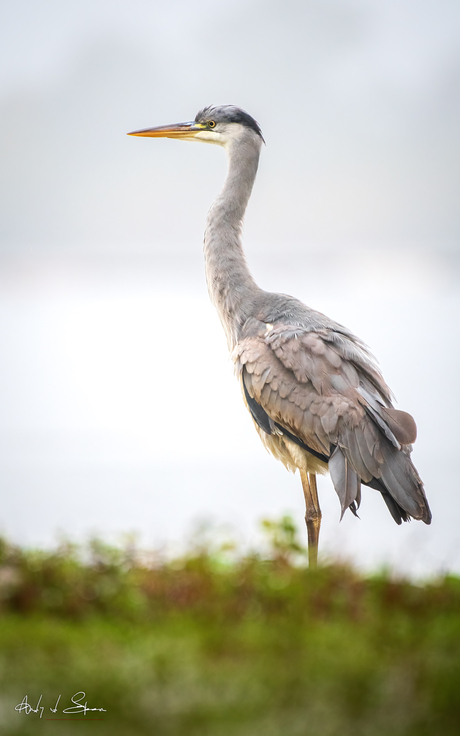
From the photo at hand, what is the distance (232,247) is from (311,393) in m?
1.60

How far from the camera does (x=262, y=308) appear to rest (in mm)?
4973

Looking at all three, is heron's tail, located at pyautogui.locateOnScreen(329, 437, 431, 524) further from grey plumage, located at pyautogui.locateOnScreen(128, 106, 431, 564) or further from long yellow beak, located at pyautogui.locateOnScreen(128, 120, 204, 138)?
long yellow beak, located at pyautogui.locateOnScreen(128, 120, 204, 138)

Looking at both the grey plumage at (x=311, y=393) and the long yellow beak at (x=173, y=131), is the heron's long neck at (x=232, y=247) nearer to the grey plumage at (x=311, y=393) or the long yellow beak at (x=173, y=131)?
the grey plumage at (x=311, y=393)

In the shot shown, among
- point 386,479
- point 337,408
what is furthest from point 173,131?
point 386,479

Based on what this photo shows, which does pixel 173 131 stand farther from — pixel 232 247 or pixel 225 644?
pixel 225 644

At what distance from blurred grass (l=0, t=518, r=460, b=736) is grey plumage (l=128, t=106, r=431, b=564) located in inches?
33.6

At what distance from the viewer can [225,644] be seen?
102 inches

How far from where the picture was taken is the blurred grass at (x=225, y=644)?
2.25 m

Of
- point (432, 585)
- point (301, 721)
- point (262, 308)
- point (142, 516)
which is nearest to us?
point (301, 721)

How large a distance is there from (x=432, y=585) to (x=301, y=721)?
1224 millimetres

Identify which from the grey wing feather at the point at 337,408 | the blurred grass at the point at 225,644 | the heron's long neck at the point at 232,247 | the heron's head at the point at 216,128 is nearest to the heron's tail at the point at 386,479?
the grey wing feather at the point at 337,408

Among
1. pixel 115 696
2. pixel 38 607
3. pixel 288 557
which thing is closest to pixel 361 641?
pixel 288 557

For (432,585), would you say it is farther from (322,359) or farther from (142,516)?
(142,516)

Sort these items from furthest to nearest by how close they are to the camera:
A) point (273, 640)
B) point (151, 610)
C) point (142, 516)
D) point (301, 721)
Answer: point (142, 516), point (151, 610), point (273, 640), point (301, 721)
